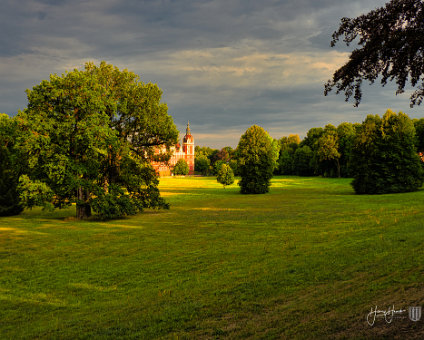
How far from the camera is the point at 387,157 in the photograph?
46.1 meters

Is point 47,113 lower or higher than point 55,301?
higher

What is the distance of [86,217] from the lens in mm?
30062

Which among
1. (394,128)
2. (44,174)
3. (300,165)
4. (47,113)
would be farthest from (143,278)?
(300,165)

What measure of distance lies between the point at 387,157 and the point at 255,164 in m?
19.9

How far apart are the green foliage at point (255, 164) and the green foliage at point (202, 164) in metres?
126

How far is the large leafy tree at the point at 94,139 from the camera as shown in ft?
85.1

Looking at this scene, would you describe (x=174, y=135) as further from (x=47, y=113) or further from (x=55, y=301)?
(x=55, y=301)

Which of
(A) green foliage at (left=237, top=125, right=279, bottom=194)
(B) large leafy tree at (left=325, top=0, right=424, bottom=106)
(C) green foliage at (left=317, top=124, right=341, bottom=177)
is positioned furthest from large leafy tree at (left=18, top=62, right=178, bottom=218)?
(C) green foliage at (left=317, top=124, right=341, bottom=177)

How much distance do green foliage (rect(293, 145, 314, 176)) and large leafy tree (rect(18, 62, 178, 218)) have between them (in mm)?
88713

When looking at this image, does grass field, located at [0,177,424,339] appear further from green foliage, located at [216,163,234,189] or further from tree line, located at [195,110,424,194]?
green foliage, located at [216,163,234,189]

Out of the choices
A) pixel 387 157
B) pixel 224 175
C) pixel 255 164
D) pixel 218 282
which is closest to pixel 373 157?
pixel 387 157

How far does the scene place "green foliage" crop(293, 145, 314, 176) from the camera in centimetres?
11394

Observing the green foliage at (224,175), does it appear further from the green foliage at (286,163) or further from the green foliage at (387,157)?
the green foliage at (286,163)

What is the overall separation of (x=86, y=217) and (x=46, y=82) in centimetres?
1201
